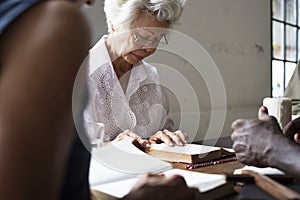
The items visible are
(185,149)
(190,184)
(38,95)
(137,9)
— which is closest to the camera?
(38,95)

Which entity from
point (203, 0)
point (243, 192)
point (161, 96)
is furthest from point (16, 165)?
point (203, 0)

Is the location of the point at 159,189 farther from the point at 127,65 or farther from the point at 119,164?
the point at 127,65

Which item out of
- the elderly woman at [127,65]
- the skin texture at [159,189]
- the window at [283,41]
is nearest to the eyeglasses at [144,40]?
the elderly woman at [127,65]

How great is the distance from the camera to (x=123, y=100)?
152cm

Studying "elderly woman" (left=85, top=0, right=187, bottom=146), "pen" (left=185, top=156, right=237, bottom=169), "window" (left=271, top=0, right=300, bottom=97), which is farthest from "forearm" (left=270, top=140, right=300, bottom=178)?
"window" (left=271, top=0, right=300, bottom=97)

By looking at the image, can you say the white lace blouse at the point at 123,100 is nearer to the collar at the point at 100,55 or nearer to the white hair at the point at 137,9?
the collar at the point at 100,55

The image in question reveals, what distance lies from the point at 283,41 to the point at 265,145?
8.56ft

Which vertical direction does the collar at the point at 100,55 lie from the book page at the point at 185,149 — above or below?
above

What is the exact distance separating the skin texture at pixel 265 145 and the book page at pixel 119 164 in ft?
0.54

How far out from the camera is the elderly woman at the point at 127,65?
1435 mm

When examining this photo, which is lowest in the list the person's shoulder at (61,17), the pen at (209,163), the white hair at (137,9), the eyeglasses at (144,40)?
the pen at (209,163)

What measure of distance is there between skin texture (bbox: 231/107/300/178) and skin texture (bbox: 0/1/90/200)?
47 centimetres

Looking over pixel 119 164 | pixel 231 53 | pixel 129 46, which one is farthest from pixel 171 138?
pixel 231 53

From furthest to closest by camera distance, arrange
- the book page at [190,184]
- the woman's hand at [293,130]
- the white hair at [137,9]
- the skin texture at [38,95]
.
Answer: the white hair at [137,9] < the woman's hand at [293,130] < the book page at [190,184] < the skin texture at [38,95]
